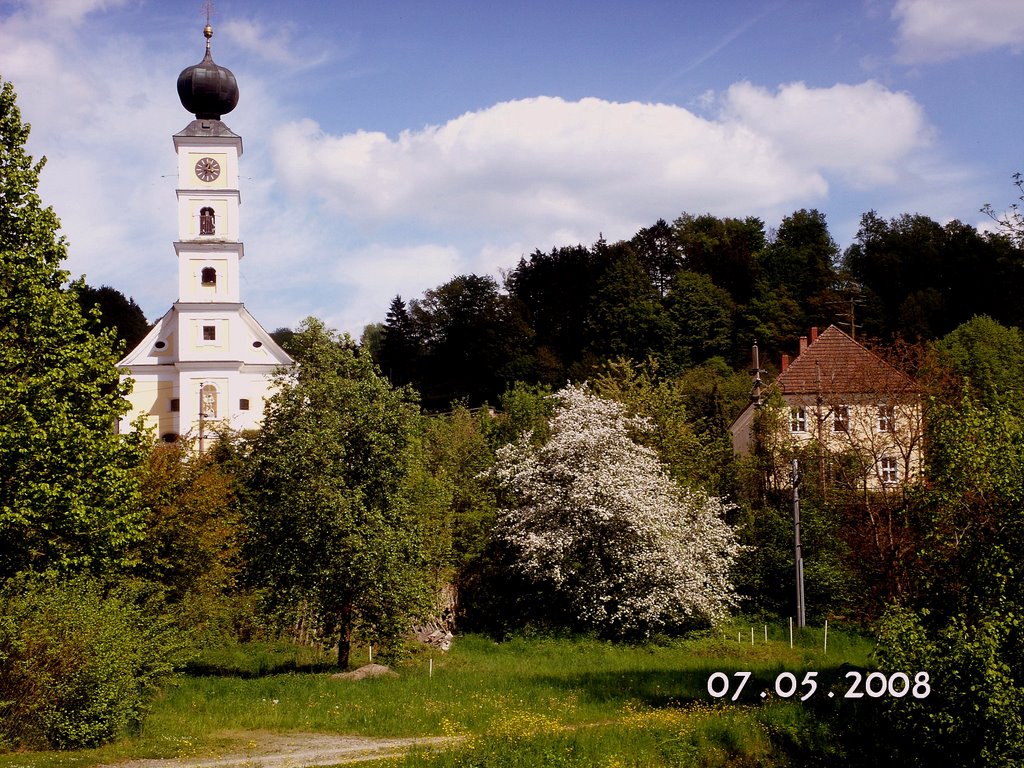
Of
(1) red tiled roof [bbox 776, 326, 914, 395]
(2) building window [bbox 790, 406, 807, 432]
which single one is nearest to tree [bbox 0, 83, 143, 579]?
(1) red tiled roof [bbox 776, 326, 914, 395]

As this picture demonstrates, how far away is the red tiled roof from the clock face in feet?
111

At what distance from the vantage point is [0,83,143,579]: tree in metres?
19.4

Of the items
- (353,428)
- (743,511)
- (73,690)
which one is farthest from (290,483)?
(743,511)

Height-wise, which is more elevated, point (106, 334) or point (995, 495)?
point (106, 334)

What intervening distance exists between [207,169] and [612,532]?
125 feet

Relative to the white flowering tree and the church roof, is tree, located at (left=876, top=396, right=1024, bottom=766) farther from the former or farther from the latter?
the church roof

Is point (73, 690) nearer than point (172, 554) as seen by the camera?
Yes

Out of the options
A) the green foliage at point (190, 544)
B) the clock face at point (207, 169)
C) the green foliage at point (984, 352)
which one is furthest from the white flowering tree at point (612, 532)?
the clock face at point (207, 169)

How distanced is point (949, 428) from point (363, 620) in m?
14.2

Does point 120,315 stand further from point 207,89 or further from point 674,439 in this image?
point 674,439

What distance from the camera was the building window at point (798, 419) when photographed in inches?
1637

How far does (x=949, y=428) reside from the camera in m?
16.8

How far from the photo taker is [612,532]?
33.7 meters

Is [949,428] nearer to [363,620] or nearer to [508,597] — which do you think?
[363,620]
